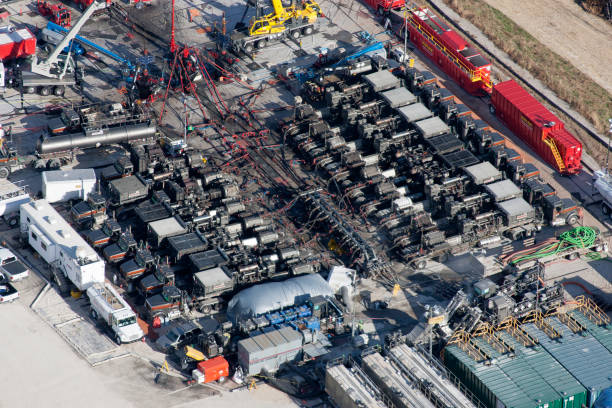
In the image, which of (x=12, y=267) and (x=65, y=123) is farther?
(x=65, y=123)

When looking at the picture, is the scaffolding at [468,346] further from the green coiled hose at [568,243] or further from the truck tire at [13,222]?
the truck tire at [13,222]

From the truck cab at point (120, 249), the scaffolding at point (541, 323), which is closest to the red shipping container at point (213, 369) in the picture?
the truck cab at point (120, 249)

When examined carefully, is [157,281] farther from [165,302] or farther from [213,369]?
[213,369]

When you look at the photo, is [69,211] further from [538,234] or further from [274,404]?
[538,234]

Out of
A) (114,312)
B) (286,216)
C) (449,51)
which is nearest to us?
(114,312)

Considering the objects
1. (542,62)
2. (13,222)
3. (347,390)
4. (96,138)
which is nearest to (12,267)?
(13,222)

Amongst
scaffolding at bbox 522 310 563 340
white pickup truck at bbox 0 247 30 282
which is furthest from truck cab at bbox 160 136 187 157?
scaffolding at bbox 522 310 563 340
